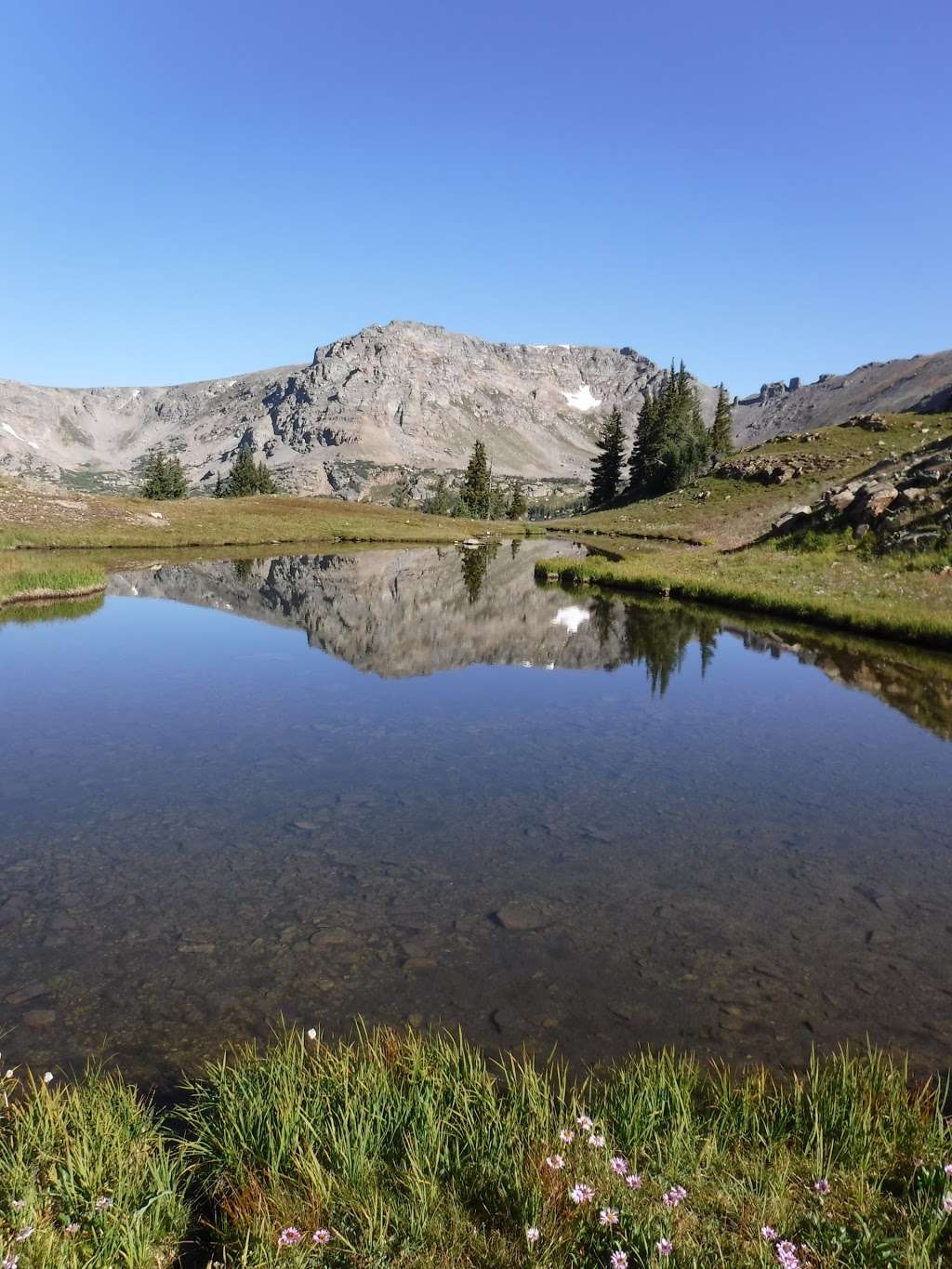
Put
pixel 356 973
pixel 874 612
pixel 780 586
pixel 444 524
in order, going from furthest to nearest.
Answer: pixel 444 524
pixel 780 586
pixel 874 612
pixel 356 973

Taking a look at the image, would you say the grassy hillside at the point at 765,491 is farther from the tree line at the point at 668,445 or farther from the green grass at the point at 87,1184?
the green grass at the point at 87,1184

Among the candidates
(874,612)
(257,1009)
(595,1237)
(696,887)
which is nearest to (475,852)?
(696,887)

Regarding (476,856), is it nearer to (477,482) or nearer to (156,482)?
(477,482)

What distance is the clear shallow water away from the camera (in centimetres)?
807

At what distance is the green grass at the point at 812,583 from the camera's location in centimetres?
3319

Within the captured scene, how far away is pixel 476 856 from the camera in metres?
11.8

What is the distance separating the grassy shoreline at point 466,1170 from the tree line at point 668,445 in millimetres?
114215

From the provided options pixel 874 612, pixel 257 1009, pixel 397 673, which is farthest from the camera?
pixel 874 612

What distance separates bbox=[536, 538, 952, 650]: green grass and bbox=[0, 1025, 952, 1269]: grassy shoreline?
29.2 metres

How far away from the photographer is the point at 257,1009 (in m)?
7.99

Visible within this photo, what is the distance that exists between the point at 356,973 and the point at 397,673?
1769 cm

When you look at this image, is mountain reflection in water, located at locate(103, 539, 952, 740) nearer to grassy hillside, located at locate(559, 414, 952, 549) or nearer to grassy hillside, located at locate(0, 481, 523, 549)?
grassy hillside, located at locate(0, 481, 523, 549)

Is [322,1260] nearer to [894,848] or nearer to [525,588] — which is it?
[894,848]

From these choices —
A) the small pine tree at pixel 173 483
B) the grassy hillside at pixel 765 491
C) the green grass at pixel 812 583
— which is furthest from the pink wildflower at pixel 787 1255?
the small pine tree at pixel 173 483
